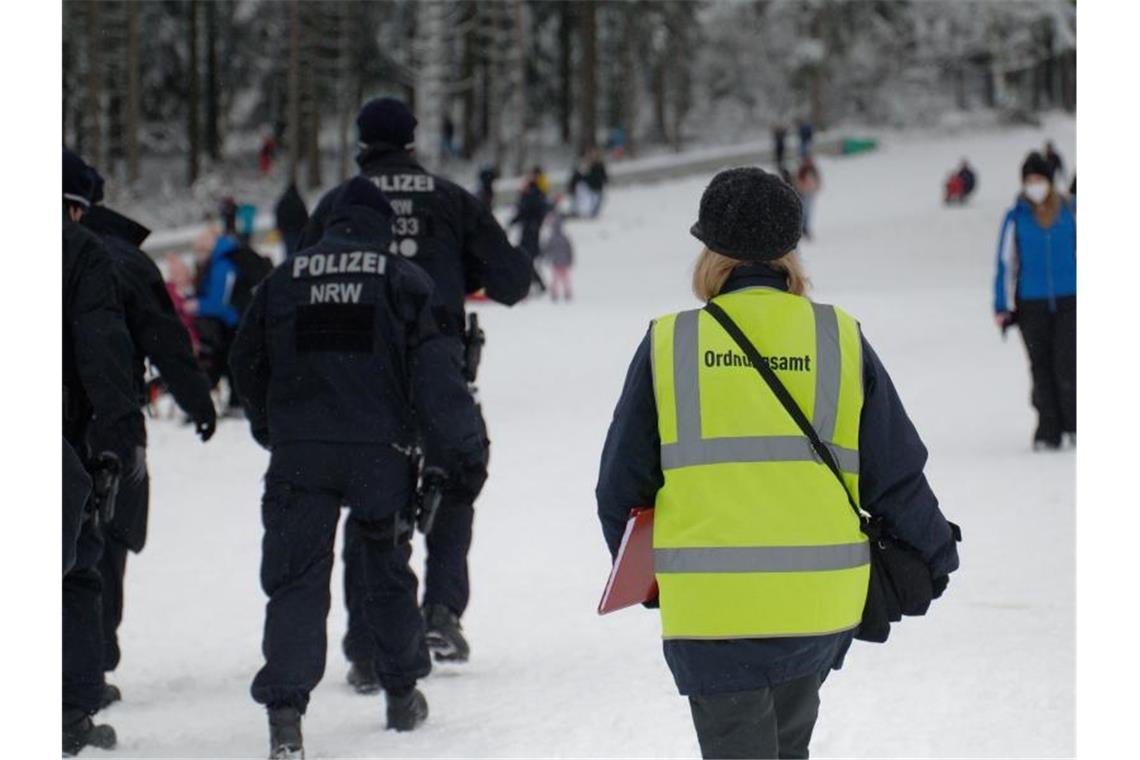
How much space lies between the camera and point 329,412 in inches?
Result: 224

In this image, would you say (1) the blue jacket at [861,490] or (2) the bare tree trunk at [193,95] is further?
(2) the bare tree trunk at [193,95]

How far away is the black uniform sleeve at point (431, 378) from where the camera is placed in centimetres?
579

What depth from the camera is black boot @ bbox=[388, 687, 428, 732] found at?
19.8 feet

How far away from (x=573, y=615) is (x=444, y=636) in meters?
0.98

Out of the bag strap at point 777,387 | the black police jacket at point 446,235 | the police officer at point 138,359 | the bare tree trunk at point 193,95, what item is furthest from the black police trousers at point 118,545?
the bare tree trunk at point 193,95

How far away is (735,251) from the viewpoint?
4082 millimetres

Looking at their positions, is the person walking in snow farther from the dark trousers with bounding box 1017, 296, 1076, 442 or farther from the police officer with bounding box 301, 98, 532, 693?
the dark trousers with bounding box 1017, 296, 1076, 442

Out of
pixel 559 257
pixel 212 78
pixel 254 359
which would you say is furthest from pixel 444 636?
pixel 212 78

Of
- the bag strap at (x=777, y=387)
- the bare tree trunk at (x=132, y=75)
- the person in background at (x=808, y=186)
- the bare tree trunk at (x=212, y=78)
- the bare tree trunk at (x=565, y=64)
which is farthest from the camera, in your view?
the bare tree trunk at (x=565, y=64)

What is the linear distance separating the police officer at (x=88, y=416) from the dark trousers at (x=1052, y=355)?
649 centimetres

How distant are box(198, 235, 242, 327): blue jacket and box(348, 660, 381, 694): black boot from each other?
7.67 metres

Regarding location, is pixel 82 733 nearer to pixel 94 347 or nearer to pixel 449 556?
pixel 94 347

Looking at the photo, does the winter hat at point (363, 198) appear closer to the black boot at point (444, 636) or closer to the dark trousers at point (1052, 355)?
the black boot at point (444, 636)

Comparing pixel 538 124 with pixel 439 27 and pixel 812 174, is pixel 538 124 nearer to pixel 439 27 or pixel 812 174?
pixel 439 27
